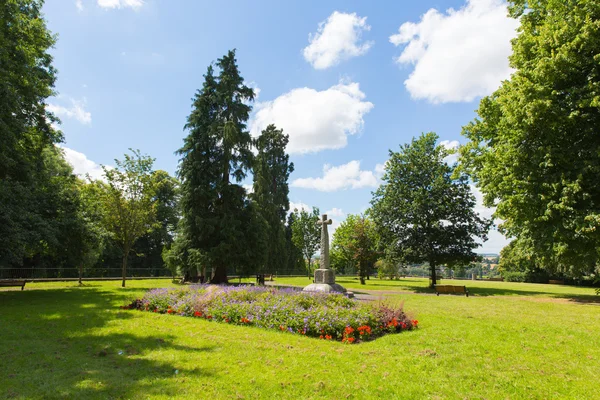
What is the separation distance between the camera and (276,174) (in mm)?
47781

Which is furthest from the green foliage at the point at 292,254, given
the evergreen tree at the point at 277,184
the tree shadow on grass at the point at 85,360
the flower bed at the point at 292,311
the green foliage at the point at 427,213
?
the tree shadow on grass at the point at 85,360

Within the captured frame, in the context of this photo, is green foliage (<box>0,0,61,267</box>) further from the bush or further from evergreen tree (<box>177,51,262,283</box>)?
the bush

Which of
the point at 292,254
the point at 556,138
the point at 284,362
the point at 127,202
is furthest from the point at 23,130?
the point at 292,254

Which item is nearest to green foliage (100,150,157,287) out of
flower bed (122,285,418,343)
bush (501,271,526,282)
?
flower bed (122,285,418,343)

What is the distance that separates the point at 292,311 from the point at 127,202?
19.3 meters

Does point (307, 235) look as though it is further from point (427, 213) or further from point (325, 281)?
point (325, 281)

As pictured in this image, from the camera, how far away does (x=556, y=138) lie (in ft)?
51.1

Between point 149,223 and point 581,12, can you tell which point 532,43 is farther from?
point 149,223

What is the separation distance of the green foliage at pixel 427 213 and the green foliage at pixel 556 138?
9036mm

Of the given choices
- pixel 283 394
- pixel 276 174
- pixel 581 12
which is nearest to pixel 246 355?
pixel 283 394

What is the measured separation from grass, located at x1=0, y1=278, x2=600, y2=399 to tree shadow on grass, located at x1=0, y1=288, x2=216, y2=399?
0.02 m

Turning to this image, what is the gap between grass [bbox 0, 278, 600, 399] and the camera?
4637 mm

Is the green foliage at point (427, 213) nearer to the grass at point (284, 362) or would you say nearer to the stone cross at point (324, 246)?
the stone cross at point (324, 246)

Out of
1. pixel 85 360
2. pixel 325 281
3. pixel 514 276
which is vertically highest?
pixel 325 281
